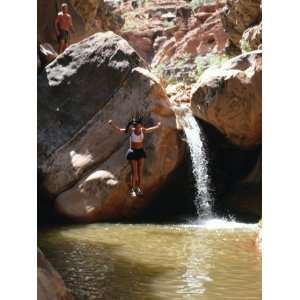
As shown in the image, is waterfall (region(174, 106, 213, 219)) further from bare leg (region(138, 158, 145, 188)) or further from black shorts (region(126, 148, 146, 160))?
black shorts (region(126, 148, 146, 160))

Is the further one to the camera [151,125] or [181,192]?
[181,192]

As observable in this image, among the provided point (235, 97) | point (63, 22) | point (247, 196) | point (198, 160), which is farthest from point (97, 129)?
point (63, 22)

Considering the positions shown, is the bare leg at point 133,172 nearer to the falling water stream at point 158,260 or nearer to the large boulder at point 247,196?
the falling water stream at point 158,260

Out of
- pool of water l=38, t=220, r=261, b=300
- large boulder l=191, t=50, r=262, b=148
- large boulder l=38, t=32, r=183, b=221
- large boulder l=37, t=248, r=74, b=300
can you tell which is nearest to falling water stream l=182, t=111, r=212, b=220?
large boulder l=191, t=50, r=262, b=148

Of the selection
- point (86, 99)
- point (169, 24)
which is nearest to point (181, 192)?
point (86, 99)

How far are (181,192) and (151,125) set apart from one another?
2.06m

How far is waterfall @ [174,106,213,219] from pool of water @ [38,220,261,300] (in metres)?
1.82

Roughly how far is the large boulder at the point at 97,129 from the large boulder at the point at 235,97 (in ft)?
3.23

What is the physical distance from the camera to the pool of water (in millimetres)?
6973

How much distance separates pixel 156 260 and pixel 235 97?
564cm
